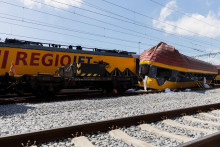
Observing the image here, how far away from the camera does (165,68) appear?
12.3 m

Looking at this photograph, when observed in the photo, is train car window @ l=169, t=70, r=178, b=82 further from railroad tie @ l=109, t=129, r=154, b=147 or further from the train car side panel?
railroad tie @ l=109, t=129, r=154, b=147

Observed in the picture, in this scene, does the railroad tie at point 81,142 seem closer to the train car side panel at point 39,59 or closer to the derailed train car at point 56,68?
the derailed train car at point 56,68

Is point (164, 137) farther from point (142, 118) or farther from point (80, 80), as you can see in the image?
point (80, 80)

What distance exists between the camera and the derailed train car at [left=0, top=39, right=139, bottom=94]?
310 inches

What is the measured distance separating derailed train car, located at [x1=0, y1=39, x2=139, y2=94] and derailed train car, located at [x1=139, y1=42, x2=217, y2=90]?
4.08 ft

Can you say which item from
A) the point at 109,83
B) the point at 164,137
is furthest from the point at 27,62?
the point at 164,137

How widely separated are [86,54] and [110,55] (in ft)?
5.53

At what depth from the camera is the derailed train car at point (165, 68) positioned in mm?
12016

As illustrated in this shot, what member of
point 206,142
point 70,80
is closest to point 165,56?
point 70,80

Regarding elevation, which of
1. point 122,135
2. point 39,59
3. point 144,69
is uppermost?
point 39,59

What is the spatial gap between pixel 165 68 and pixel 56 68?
296 inches

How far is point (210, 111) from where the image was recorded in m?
5.29

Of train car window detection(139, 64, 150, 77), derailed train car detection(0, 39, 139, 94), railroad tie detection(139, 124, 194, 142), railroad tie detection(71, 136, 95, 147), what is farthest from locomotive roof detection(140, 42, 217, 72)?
railroad tie detection(71, 136, 95, 147)

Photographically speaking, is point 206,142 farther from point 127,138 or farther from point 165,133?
point 127,138
